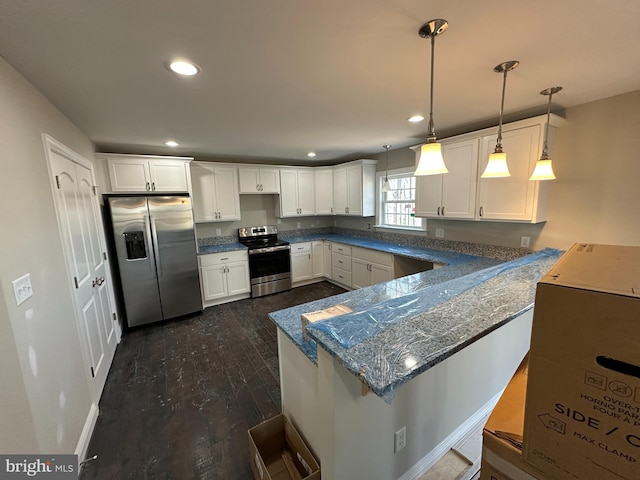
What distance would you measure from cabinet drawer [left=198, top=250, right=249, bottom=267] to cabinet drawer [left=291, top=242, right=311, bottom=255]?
847 millimetres

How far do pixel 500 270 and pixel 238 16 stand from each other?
2.29 m

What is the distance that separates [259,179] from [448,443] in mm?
4194

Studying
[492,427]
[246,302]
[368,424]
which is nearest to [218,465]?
[368,424]

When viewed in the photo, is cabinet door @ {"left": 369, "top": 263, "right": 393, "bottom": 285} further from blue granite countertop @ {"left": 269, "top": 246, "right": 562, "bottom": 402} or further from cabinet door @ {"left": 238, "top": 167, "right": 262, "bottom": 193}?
cabinet door @ {"left": 238, "top": 167, "right": 262, "bottom": 193}

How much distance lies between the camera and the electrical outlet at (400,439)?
4.33 ft

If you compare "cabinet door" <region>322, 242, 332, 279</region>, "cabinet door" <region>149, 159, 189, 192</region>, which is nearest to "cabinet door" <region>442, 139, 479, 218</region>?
"cabinet door" <region>322, 242, 332, 279</region>

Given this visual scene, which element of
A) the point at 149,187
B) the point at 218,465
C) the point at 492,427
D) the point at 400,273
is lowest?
the point at 218,465

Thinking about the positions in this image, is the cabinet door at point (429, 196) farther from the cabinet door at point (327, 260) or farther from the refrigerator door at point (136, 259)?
the refrigerator door at point (136, 259)

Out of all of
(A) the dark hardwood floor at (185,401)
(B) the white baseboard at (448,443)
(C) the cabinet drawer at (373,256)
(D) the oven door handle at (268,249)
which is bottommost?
(A) the dark hardwood floor at (185,401)

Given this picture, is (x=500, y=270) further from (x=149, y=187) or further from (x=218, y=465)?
(x=149, y=187)

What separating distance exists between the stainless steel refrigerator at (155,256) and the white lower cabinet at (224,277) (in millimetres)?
235

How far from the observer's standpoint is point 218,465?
63.3 inches

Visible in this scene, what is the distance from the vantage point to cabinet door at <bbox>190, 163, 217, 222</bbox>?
4039 millimetres

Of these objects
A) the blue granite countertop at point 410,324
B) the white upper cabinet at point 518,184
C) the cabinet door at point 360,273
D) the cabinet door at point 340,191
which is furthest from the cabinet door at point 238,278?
the white upper cabinet at point 518,184
